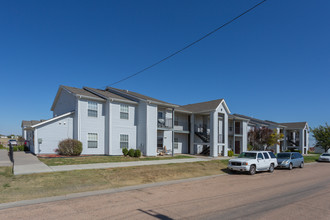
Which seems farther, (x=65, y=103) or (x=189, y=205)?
(x=65, y=103)

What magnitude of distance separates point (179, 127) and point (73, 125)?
12.5 meters

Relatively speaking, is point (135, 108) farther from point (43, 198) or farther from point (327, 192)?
point (327, 192)

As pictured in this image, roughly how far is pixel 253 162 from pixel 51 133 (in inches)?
646

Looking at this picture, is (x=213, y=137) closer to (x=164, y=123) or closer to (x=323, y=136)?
(x=164, y=123)

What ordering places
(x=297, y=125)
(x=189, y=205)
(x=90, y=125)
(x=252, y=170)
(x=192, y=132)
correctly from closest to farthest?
1. (x=189, y=205)
2. (x=252, y=170)
3. (x=90, y=125)
4. (x=192, y=132)
5. (x=297, y=125)

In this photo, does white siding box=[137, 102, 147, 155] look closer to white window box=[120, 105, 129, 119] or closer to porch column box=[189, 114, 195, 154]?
white window box=[120, 105, 129, 119]

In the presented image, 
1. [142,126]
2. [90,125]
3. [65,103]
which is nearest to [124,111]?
[142,126]

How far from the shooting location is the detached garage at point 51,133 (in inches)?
754

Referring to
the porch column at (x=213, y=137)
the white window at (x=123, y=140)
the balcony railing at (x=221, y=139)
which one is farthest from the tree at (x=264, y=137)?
the white window at (x=123, y=140)

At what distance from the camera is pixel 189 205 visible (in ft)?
25.5

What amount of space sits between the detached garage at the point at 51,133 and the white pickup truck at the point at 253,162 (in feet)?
46.1

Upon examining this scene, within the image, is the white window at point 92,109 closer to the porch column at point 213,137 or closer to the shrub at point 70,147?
the shrub at point 70,147

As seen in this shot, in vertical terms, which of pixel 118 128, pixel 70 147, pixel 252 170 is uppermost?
pixel 118 128

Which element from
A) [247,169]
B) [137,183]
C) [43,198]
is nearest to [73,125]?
[137,183]
